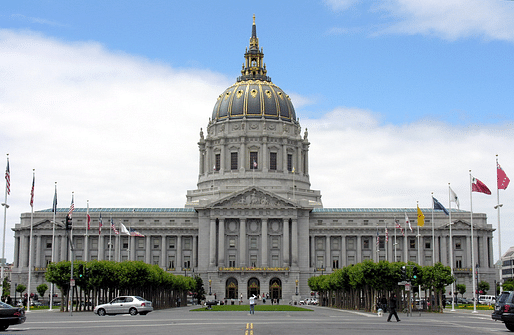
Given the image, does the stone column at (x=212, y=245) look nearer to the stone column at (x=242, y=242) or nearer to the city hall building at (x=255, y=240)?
the city hall building at (x=255, y=240)

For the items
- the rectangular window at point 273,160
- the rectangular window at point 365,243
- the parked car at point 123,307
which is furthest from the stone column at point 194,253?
the parked car at point 123,307

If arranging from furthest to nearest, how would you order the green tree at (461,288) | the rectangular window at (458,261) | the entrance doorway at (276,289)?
the rectangular window at (458,261) → the entrance doorway at (276,289) → the green tree at (461,288)

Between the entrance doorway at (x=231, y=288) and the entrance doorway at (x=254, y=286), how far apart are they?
2.87 metres

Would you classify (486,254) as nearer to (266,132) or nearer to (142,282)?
(266,132)

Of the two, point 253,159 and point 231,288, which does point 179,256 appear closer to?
point 231,288

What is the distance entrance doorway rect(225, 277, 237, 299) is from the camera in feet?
504

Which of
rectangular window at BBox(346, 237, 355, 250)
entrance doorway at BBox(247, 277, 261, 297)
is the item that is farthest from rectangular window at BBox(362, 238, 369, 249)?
entrance doorway at BBox(247, 277, 261, 297)

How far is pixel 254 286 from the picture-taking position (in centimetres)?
15412

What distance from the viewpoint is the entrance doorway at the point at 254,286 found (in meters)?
154

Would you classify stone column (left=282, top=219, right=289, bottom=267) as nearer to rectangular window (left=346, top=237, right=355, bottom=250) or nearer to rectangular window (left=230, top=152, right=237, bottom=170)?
rectangular window (left=346, top=237, right=355, bottom=250)

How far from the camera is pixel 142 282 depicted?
3735 inches

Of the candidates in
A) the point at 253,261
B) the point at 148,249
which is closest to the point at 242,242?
the point at 253,261

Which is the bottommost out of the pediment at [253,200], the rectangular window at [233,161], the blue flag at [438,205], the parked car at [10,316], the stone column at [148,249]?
the parked car at [10,316]

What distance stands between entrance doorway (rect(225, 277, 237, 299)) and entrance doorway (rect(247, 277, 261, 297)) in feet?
9.40
